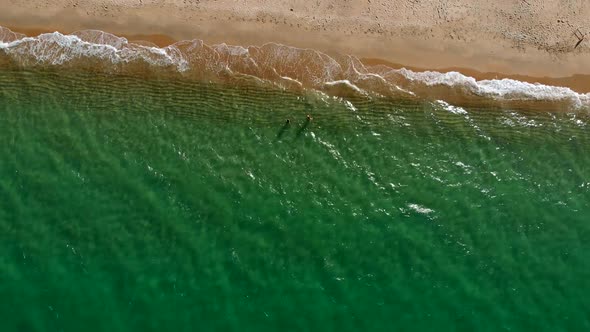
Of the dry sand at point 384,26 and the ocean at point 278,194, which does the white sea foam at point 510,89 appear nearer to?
the ocean at point 278,194

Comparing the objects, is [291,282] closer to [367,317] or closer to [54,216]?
[367,317]

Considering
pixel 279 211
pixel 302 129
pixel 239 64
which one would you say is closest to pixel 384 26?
pixel 302 129

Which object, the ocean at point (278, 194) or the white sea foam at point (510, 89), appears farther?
the white sea foam at point (510, 89)

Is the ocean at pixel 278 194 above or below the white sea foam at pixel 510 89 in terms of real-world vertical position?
below

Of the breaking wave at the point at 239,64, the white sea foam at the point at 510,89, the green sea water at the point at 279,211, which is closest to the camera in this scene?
the green sea water at the point at 279,211

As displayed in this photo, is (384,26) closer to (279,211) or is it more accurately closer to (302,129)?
(302,129)

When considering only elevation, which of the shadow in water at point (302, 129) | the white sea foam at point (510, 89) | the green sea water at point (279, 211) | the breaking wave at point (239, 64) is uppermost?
the white sea foam at point (510, 89)

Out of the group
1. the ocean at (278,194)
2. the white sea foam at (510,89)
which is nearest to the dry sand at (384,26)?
the white sea foam at (510,89)
